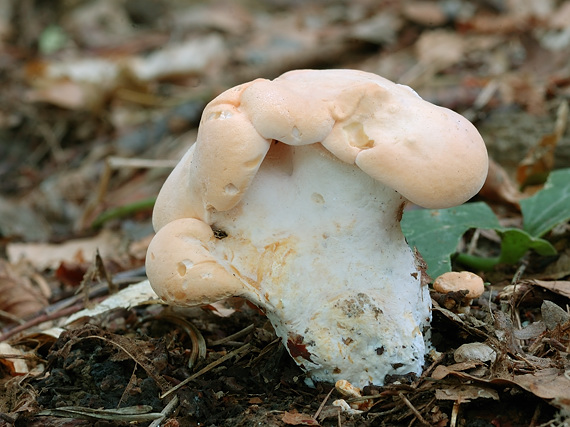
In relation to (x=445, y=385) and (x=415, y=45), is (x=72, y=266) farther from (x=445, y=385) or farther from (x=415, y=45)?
(x=415, y=45)

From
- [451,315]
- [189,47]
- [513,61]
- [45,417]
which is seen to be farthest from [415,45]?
[45,417]

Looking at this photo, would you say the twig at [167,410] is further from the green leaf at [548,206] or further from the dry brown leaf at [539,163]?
the dry brown leaf at [539,163]

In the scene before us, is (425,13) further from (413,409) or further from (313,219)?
(413,409)

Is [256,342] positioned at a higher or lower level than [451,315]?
lower

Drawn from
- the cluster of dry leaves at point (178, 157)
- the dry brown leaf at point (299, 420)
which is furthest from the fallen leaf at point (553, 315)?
the dry brown leaf at point (299, 420)

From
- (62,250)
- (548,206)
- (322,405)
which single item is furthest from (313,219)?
(62,250)

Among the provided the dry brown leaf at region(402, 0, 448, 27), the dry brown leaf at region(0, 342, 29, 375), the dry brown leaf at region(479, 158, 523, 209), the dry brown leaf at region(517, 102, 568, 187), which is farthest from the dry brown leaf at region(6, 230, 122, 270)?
the dry brown leaf at region(402, 0, 448, 27)
